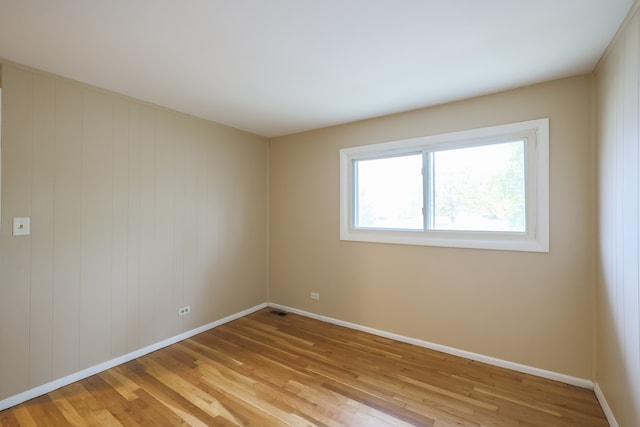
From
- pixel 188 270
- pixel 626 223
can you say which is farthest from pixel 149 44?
pixel 626 223

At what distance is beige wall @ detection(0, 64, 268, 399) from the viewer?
6.69ft

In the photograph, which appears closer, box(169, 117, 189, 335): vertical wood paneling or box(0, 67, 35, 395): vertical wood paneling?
box(0, 67, 35, 395): vertical wood paneling

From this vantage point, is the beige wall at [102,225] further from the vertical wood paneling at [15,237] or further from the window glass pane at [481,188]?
the window glass pane at [481,188]

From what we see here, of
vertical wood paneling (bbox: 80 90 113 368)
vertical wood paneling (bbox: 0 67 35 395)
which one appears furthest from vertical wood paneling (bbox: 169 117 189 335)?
vertical wood paneling (bbox: 0 67 35 395)

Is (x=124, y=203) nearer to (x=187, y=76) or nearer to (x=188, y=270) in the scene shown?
(x=188, y=270)

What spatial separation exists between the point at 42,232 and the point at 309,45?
2417mm

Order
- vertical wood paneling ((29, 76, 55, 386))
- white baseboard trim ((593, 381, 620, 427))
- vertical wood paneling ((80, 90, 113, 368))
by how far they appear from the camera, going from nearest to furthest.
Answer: white baseboard trim ((593, 381, 620, 427)) < vertical wood paneling ((29, 76, 55, 386)) < vertical wood paneling ((80, 90, 113, 368))

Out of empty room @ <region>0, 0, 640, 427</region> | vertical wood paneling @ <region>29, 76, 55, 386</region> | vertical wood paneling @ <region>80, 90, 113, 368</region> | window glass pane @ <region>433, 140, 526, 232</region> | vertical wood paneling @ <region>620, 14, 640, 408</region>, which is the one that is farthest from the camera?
window glass pane @ <region>433, 140, 526, 232</region>

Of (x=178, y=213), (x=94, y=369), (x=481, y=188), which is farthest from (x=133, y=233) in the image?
(x=481, y=188)

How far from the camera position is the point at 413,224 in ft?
10.1

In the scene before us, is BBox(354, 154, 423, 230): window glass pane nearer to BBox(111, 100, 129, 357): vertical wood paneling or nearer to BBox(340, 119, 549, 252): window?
BBox(340, 119, 549, 252): window

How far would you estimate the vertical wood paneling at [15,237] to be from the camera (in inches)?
77.5

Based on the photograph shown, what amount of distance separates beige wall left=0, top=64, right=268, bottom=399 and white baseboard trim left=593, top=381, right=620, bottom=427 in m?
3.54

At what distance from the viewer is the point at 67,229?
2.27 m
